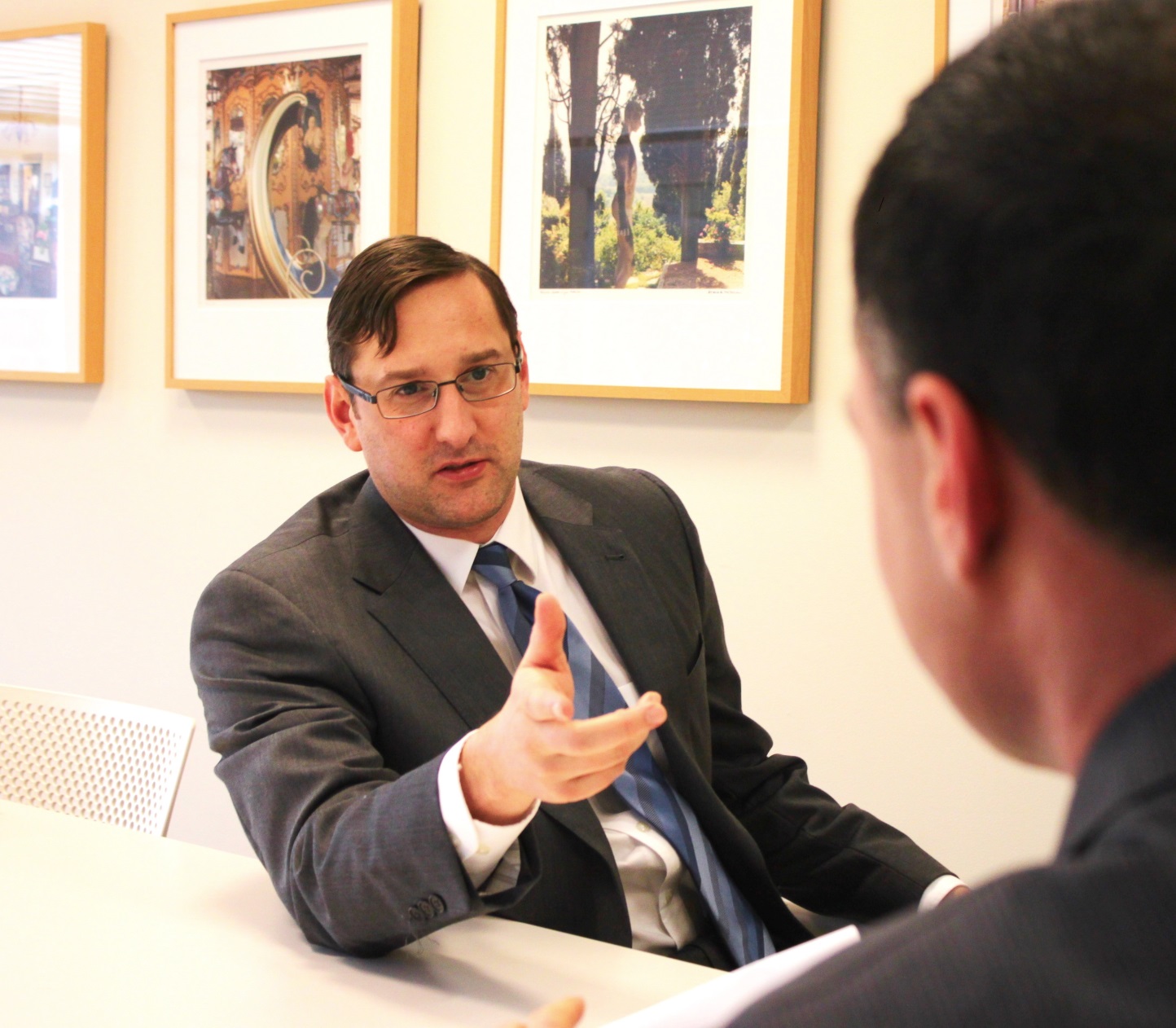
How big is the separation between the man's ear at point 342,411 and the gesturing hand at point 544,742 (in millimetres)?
748

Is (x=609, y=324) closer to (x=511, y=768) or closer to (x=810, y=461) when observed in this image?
(x=810, y=461)

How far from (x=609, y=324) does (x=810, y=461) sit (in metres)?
0.55

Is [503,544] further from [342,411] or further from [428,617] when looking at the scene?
[342,411]

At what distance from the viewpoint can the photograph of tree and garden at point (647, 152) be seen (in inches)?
101

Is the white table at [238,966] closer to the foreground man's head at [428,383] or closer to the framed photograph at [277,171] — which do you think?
the foreground man's head at [428,383]

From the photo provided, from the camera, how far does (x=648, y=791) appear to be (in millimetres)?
1763

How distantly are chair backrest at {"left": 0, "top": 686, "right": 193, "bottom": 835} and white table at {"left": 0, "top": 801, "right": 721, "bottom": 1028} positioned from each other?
1.41 feet

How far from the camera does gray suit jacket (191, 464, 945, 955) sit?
136 cm

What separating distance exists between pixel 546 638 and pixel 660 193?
5.36 ft

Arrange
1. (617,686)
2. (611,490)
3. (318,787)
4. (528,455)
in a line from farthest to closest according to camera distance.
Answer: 1. (528,455)
2. (611,490)
3. (617,686)
4. (318,787)

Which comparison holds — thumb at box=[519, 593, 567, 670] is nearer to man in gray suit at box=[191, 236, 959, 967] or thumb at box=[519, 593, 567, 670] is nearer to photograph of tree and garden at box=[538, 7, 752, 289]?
man in gray suit at box=[191, 236, 959, 967]

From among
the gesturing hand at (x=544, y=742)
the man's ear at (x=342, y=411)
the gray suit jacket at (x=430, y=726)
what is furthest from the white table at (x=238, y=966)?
the man's ear at (x=342, y=411)

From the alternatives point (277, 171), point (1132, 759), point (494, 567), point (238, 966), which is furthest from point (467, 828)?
point (277, 171)

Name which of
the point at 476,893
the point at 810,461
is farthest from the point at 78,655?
the point at 476,893
